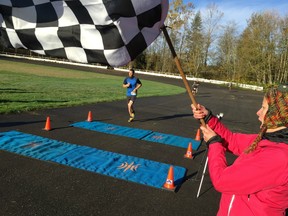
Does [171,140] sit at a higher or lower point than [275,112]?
lower

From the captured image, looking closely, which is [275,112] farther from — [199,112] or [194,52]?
[194,52]

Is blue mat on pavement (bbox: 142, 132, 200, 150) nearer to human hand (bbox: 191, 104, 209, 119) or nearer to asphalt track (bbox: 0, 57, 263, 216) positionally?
asphalt track (bbox: 0, 57, 263, 216)

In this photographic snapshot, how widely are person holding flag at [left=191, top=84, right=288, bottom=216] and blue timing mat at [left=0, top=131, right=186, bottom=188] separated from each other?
334 cm

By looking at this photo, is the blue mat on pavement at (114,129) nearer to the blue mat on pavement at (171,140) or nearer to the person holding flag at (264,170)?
the blue mat on pavement at (171,140)

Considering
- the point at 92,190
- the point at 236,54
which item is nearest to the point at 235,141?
the point at 92,190

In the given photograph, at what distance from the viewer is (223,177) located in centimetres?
194

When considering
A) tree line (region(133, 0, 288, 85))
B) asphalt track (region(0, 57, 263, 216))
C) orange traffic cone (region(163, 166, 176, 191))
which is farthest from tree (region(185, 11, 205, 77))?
orange traffic cone (region(163, 166, 176, 191))

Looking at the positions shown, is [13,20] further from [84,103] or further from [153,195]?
[84,103]

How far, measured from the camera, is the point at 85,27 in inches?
111

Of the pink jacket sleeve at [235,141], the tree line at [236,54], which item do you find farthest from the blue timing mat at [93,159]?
the tree line at [236,54]

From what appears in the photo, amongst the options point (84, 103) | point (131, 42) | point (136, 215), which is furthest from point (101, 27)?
point (84, 103)

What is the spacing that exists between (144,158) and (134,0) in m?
4.74

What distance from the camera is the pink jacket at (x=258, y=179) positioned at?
1772mm

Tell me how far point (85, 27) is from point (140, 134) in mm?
6504
